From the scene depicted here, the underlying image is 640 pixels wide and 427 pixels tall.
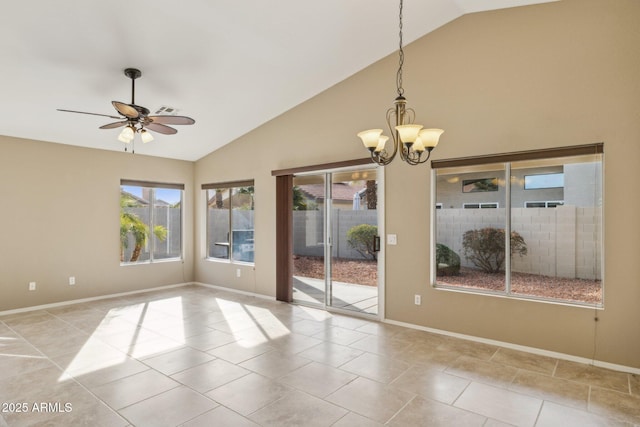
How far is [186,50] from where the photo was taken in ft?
12.9

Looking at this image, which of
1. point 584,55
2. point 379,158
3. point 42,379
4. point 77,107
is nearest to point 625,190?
point 584,55

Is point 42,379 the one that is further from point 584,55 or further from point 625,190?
point 584,55

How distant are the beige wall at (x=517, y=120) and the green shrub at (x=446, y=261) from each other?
0.57ft

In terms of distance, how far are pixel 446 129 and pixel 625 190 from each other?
1828 mm

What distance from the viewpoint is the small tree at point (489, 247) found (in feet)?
13.4

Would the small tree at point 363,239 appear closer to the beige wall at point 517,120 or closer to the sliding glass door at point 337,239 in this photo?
the sliding glass door at point 337,239

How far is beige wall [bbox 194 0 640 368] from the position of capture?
11.1 feet

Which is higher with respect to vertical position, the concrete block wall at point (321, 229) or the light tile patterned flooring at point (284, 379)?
the concrete block wall at point (321, 229)

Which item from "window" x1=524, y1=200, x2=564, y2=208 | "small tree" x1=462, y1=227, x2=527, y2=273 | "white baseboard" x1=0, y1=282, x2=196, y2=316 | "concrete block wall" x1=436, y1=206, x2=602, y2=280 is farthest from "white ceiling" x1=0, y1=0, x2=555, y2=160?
"white baseboard" x1=0, y1=282, x2=196, y2=316

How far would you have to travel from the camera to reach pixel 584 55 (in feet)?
11.6

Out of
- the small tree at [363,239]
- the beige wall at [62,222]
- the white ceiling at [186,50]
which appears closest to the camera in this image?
the white ceiling at [186,50]

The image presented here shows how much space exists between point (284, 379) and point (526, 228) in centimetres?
299

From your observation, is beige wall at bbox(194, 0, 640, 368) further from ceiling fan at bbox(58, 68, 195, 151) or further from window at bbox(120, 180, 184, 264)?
window at bbox(120, 180, 184, 264)

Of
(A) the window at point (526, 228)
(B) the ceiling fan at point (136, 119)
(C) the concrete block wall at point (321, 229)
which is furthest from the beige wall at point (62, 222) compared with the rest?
(A) the window at point (526, 228)
